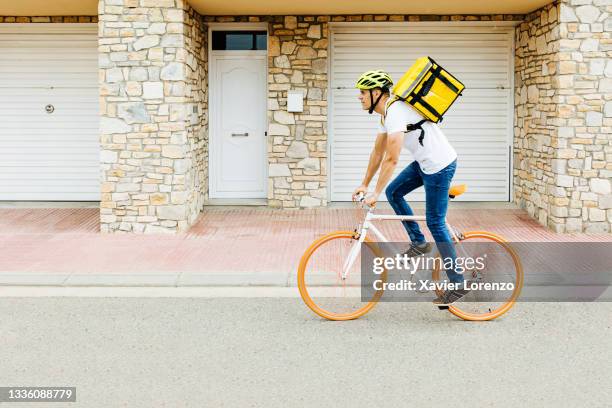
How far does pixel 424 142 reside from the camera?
6.92 meters

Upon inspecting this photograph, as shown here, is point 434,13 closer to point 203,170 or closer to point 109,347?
point 203,170

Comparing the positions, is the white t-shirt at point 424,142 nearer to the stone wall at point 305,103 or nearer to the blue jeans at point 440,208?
the blue jeans at point 440,208

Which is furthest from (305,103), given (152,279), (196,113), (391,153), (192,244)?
(391,153)

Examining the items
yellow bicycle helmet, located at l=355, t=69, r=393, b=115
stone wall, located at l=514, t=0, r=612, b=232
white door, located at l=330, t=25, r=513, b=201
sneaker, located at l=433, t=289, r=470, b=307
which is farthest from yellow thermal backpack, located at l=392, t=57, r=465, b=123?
white door, located at l=330, t=25, r=513, b=201

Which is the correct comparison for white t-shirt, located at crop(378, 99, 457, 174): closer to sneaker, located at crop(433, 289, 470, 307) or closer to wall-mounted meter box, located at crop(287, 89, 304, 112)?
sneaker, located at crop(433, 289, 470, 307)

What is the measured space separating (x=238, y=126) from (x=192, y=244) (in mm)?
3531

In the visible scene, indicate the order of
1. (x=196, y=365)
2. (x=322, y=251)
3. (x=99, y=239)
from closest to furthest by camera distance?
1. (x=196, y=365)
2. (x=322, y=251)
3. (x=99, y=239)

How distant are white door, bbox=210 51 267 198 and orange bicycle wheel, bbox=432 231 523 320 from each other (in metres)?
7.11

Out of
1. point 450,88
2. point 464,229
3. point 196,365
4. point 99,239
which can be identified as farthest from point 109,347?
point 464,229

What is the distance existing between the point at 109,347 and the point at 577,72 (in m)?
7.65

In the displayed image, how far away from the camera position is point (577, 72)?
1168cm

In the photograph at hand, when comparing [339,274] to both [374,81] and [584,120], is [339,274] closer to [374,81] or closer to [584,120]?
[374,81]

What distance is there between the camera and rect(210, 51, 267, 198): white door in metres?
13.9

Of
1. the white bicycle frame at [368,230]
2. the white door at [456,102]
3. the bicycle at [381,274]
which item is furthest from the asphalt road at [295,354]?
the white door at [456,102]
